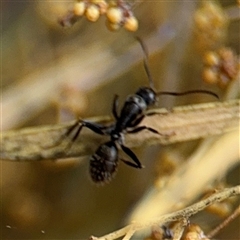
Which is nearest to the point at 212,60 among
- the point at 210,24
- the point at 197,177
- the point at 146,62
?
the point at 210,24

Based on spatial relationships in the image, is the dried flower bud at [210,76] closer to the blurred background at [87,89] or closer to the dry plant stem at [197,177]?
the blurred background at [87,89]

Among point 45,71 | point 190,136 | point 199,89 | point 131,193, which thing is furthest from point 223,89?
point 45,71

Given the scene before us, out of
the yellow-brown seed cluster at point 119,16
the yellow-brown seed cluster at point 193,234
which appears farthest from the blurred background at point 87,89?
the yellow-brown seed cluster at point 193,234

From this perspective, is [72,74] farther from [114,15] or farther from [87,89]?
[114,15]

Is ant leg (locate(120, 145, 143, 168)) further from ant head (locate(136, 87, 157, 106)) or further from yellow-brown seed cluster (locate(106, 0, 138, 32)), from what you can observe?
yellow-brown seed cluster (locate(106, 0, 138, 32))

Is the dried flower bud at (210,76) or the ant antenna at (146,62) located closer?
the dried flower bud at (210,76)

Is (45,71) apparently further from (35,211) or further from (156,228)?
(156,228)
